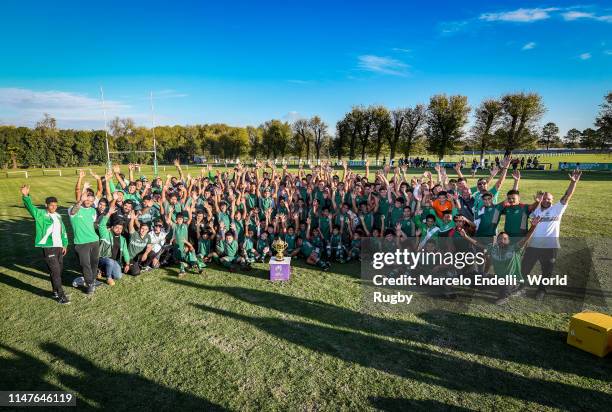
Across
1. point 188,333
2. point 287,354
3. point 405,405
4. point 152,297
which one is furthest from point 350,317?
point 152,297

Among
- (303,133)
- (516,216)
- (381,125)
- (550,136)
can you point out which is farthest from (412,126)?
(550,136)

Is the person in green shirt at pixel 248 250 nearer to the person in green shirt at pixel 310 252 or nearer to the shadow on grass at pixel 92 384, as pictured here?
the person in green shirt at pixel 310 252

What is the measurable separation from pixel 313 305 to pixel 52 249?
243 inches

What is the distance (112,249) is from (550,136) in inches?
6321

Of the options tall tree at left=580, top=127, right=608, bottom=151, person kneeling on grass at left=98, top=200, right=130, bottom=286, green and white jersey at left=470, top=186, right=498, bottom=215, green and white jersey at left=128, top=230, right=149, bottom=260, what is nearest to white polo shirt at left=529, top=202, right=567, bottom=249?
green and white jersey at left=470, top=186, right=498, bottom=215

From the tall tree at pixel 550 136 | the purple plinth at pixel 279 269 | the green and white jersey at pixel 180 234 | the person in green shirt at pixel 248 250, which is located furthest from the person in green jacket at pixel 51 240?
the tall tree at pixel 550 136

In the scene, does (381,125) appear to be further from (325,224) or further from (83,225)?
(83,225)

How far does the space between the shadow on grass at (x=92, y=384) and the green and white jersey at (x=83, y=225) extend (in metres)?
2.89

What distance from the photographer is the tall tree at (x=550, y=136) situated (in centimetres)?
12550

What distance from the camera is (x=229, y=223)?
10453mm

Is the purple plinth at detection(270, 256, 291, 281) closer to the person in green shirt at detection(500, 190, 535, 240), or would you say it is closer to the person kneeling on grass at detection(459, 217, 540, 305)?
the person kneeling on grass at detection(459, 217, 540, 305)

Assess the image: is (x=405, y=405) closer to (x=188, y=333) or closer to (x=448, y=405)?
(x=448, y=405)

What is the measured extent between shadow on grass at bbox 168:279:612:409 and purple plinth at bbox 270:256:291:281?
119 cm

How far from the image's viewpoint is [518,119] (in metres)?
53.5
